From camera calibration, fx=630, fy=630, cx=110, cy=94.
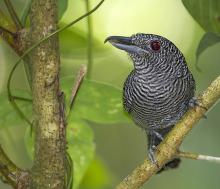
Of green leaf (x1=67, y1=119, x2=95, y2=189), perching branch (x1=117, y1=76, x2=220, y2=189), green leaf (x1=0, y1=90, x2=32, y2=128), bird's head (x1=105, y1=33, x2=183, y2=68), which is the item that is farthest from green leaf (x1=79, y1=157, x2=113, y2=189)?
perching branch (x1=117, y1=76, x2=220, y2=189)

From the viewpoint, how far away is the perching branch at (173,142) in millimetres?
2031

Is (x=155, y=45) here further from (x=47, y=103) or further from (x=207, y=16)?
(x=47, y=103)

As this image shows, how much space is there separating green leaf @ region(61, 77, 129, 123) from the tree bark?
0.27 m

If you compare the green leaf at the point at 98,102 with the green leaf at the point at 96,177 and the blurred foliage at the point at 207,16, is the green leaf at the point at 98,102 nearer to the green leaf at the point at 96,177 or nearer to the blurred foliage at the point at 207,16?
the blurred foliage at the point at 207,16

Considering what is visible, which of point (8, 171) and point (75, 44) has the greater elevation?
point (75, 44)

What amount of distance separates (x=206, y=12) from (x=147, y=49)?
74cm

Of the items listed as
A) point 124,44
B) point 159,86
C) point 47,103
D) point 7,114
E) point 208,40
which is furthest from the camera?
point 159,86

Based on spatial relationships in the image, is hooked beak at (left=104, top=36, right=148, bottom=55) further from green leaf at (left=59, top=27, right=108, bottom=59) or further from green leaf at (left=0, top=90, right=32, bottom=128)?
green leaf at (left=0, top=90, right=32, bottom=128)

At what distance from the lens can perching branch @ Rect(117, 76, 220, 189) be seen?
2031mm

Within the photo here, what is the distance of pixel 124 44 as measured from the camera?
2.66 metres

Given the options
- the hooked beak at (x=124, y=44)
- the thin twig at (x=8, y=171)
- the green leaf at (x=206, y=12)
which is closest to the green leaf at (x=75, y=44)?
the hooked beak at (x=124, y=44)

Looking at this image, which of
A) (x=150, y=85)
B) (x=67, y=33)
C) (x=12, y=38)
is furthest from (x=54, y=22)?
(x=150, y=85)

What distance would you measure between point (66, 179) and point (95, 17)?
186 centimetres

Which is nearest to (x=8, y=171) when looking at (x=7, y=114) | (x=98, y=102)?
(x=7, y=114)
